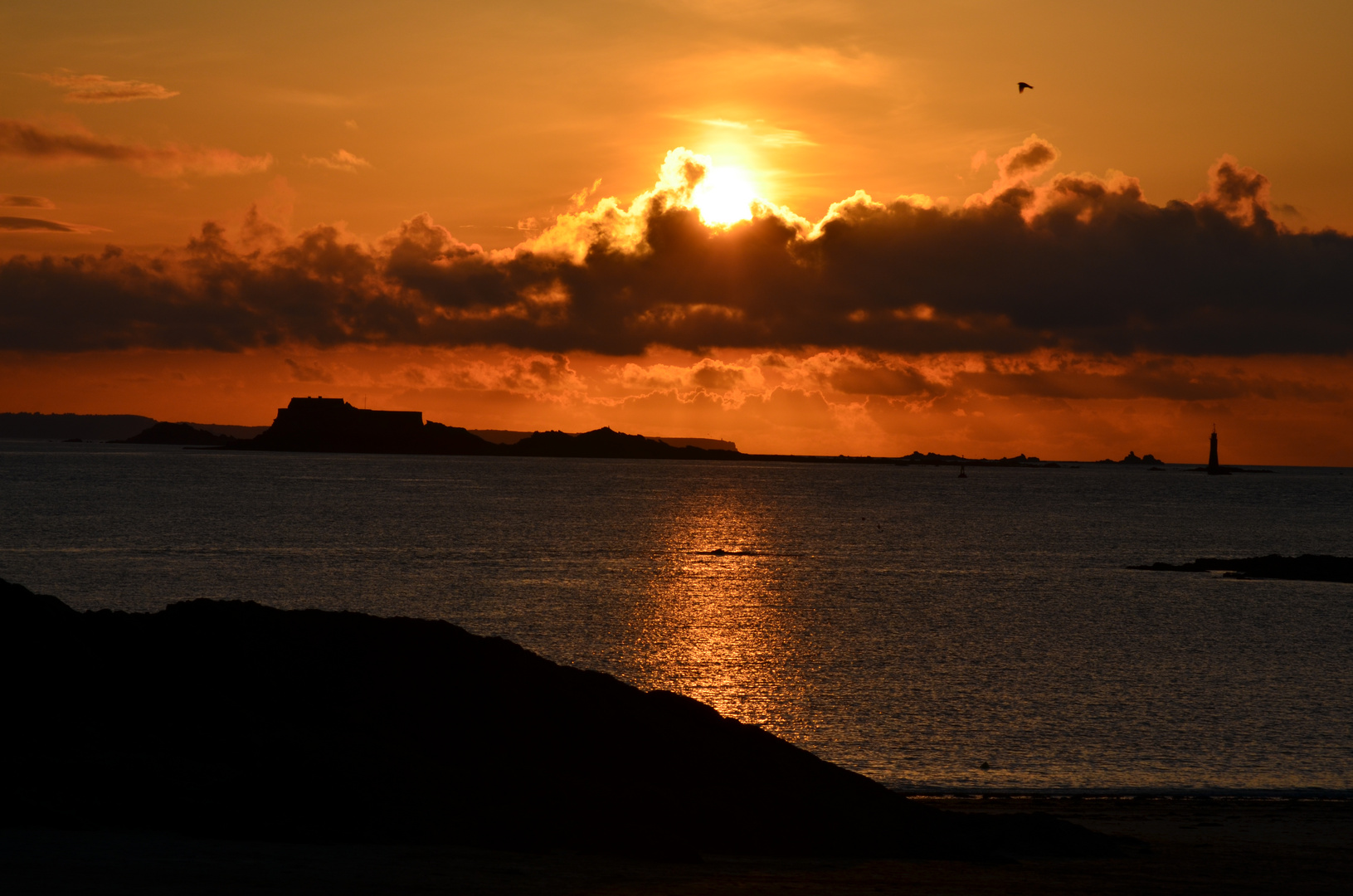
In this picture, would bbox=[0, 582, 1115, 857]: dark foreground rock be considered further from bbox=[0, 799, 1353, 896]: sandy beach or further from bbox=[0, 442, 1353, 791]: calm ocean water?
bbox=[0, 442, 1353, 791]: calm ocean water

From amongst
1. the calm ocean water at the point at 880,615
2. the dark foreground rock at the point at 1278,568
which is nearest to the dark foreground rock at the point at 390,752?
the calm ocean water at the point at 880,615

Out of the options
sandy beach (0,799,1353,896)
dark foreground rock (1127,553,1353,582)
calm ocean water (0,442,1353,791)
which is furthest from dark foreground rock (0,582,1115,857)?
dark foreground rock (1127,553,1353,582)

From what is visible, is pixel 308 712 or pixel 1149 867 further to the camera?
pixel 308 712

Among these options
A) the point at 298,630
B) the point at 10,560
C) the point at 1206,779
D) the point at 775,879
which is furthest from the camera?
the point at 10,560

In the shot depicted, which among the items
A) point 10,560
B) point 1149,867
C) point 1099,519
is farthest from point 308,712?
point 1099,519

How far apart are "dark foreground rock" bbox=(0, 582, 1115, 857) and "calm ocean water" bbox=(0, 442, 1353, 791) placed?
727 cm

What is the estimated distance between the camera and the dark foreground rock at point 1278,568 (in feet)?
279

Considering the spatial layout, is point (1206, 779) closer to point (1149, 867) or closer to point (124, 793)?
point (1149, 867)

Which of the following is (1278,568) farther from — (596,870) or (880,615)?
(596,870)

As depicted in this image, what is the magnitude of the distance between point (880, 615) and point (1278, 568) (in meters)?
43.8

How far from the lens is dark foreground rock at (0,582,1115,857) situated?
54.9ft

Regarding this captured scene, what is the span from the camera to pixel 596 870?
52.2 feet

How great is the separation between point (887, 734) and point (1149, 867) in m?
13.9

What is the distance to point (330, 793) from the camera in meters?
16.9
